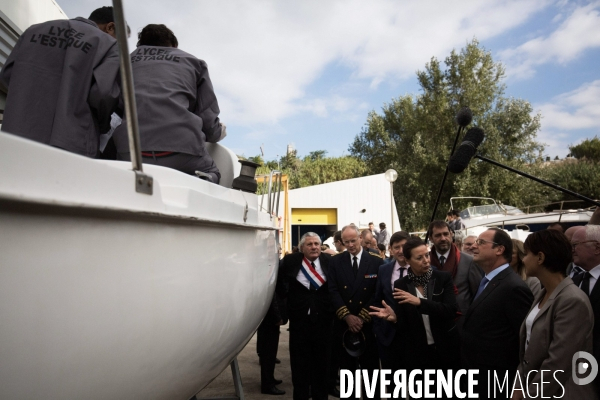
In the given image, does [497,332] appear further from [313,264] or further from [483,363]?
[313,264]

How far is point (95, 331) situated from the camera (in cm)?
123

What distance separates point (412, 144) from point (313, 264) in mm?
30796

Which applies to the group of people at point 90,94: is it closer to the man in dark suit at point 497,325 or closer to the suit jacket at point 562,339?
the suit jacket at point 562,339

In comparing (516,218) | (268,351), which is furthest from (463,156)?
(516,218)

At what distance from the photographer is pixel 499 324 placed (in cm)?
331

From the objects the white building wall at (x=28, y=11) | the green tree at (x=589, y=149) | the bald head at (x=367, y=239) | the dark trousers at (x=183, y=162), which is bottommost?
the bald head at (x=367, y=239)

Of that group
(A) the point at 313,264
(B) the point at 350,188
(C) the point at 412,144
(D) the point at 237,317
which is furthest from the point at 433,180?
(D) the point at 237,317

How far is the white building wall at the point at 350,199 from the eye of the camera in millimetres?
25578

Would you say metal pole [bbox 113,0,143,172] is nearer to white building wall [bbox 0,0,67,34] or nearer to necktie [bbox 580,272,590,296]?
white building wall [bbox 0,0,67,34]

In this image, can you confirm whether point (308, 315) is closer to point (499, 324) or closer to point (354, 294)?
point (354, 294)

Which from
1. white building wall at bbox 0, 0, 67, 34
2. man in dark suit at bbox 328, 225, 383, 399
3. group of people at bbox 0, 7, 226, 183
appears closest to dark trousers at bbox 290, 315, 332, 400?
man in dark suit at bbox 328, 225, 383, 399

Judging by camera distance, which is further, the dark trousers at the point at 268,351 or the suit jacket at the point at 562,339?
the dark trousers at the point at 268,351

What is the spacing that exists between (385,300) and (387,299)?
0.28 feet

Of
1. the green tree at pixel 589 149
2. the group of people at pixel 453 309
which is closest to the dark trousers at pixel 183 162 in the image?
the group of people at pixel 453 309
